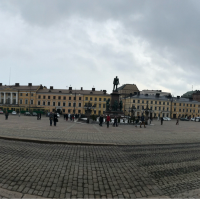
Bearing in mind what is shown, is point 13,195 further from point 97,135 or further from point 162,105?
point 162,105

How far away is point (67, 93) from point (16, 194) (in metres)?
74.0

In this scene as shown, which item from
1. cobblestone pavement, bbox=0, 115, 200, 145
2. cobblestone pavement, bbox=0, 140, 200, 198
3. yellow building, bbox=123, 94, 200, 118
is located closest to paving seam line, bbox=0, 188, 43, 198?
cobblestone pavement, bbox=0, 140, 200, 198

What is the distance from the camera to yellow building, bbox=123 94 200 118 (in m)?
76.6

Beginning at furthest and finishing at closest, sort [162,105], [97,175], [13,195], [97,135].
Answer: [162,105]
[97,135]
[97,175]
[13,195]

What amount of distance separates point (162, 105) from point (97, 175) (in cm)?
7868

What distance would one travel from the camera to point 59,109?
7775 centimetres

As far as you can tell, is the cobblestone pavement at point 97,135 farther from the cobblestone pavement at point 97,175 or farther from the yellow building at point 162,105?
the yellow building at point 162,105

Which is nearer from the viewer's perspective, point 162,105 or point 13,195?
point 13,195

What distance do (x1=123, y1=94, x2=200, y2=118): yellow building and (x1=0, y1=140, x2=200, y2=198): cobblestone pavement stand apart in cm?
6791

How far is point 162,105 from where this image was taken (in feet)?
261

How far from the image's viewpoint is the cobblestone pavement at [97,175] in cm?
488

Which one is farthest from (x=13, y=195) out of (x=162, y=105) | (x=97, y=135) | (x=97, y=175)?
(x=162, y=105)

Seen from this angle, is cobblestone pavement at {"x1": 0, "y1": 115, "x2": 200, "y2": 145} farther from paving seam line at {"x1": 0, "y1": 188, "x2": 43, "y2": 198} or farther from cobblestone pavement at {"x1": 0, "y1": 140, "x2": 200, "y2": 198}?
paving seam line at {"x1": 0, "y1": 188, "x2": 43, "y2": 198}

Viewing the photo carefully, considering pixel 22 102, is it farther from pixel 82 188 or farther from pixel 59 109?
pixel 82 188
